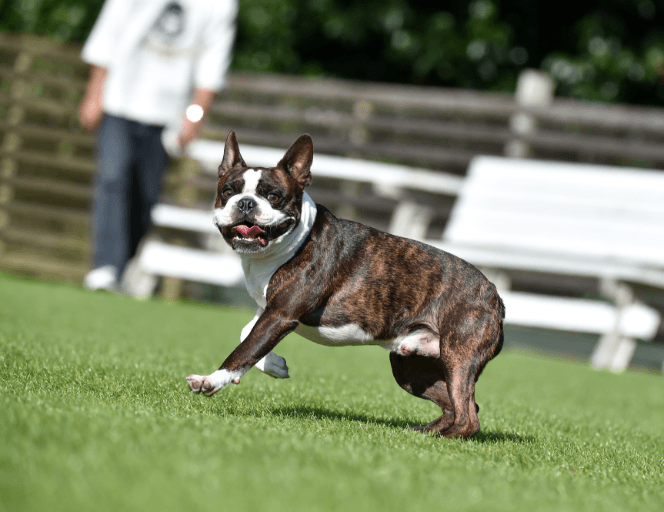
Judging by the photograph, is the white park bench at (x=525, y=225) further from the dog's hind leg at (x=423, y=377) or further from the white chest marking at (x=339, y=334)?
the white chest marking at (x=339, y=334)

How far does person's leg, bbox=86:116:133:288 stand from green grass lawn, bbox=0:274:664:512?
1315mm

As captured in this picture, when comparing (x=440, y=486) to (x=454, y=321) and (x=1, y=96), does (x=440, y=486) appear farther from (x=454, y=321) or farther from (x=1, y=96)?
(x=1, y=96)

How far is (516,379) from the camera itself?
5672 mm

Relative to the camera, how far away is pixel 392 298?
3227 millimetres

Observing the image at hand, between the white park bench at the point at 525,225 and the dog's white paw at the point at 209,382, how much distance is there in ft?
15.0

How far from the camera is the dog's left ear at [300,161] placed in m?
3.28

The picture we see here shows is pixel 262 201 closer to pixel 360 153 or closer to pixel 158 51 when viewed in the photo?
pixel 158 51

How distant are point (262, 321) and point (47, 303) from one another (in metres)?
3.93

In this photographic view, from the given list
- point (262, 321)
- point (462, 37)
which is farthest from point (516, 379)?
point (462, 37)

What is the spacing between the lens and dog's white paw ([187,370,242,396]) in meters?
2.85

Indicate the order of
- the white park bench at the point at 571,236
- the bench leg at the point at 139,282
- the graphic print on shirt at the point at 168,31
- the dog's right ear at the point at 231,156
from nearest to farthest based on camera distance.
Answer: the dog's right ear at the point at 231,156 < the graphic print on shirt at the point at 168,31 < the white park bench at the point at 571,236 < the bench leg at the point at 139,282

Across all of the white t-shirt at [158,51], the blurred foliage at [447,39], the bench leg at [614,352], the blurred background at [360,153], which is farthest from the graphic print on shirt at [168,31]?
the blurred foliage at [447,39]

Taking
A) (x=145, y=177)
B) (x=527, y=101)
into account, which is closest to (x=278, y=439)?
(x=145, y=177)

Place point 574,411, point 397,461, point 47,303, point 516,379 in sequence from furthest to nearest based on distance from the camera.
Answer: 1. point 47,303
2. point 516,379
3. point 574,411
4. point 397,461
